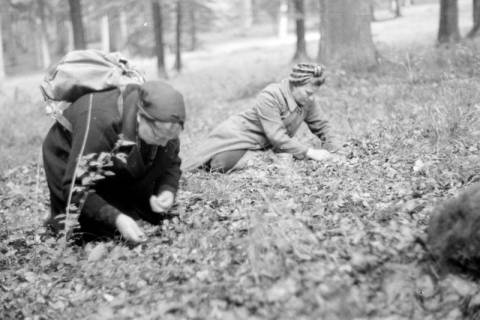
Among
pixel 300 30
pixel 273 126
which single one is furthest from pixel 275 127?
pixel 300 30

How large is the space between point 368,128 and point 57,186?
4.34 meters

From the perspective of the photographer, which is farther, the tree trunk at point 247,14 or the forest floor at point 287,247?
the tree trunk at point 247,14

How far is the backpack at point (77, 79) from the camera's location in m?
4.38

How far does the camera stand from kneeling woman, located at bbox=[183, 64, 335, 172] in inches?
253

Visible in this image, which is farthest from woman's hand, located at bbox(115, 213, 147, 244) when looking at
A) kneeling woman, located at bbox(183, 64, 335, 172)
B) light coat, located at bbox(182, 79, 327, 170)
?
light coat, located at bbox(182, 79, 327, 170)

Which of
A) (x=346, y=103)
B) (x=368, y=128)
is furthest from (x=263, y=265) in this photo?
(x=346, y=103)

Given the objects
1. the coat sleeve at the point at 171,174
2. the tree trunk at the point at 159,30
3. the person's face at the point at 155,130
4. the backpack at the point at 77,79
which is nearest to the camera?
the person's face at the point at 155,130

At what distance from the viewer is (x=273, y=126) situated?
664 cm

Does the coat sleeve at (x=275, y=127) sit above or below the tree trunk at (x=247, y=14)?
below

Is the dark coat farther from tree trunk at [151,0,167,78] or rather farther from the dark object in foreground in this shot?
tree trunk at [151,0,167,78]

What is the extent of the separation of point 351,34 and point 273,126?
516 cm

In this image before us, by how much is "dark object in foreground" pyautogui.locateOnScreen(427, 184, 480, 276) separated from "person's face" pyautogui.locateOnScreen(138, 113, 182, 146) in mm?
1984

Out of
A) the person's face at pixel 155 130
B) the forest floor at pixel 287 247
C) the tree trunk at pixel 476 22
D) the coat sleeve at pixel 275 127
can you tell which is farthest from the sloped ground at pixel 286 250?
the tree trunk at pixel 476 22

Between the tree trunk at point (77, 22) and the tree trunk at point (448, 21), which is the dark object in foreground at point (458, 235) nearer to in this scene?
the tree trunk at point (448, 21)
